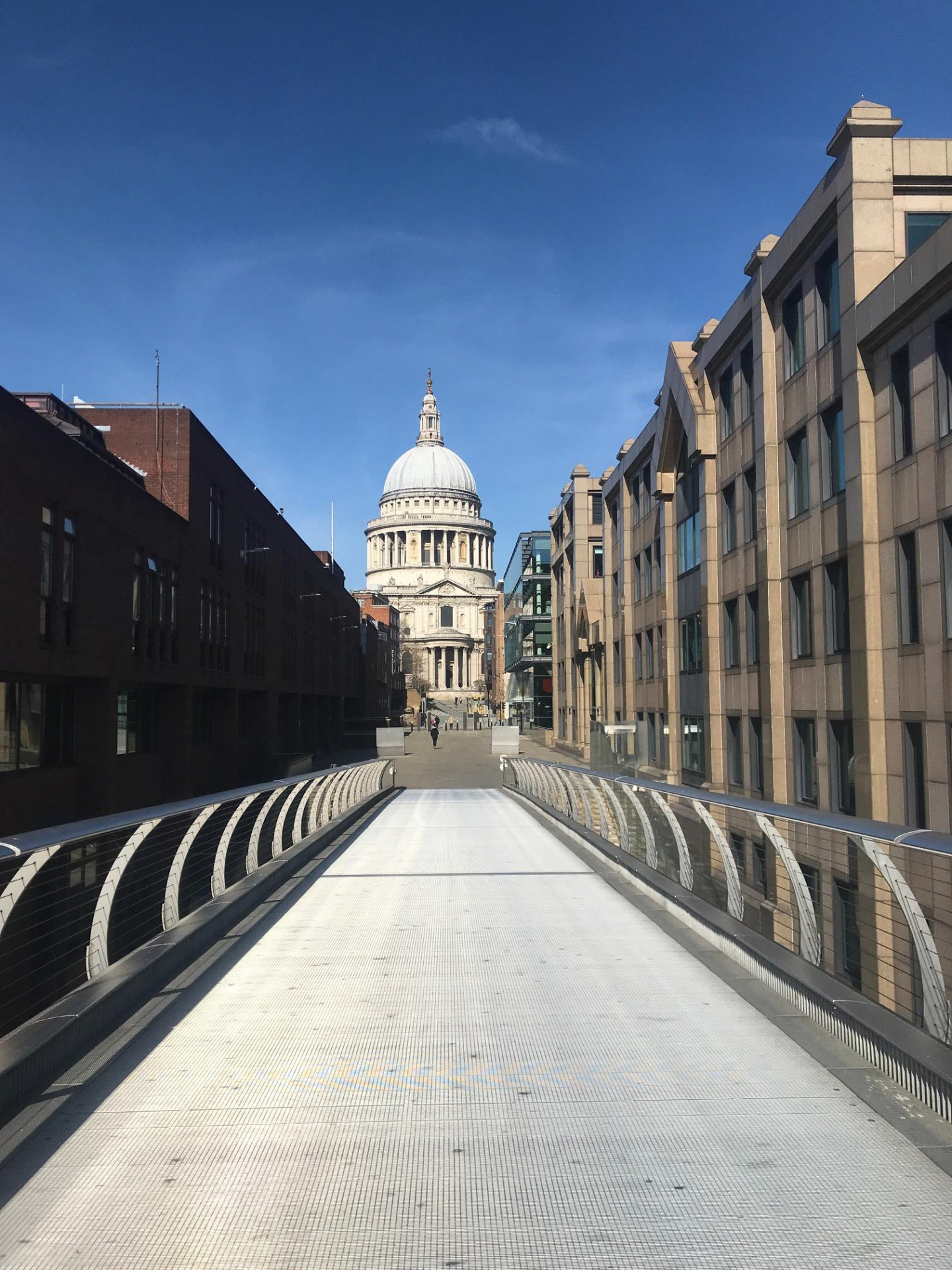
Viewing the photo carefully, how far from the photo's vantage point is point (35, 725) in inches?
997

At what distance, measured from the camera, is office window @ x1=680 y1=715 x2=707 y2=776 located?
29.5 m

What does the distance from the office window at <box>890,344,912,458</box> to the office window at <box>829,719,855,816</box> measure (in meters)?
5.20

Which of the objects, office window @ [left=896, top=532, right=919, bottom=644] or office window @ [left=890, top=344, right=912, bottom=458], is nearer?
office window @ [left=896, top=532, right=919, bottom=644]

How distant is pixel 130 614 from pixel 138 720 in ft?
16.3

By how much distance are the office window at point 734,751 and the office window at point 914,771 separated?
30.3 feet

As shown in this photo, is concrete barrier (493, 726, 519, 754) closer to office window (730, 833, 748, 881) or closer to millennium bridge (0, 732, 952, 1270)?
millennium bridge (0, 732, 952, 1270)

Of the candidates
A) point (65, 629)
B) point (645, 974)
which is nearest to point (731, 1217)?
point (645, 974)

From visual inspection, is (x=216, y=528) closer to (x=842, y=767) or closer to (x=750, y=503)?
(x=750, y=503)

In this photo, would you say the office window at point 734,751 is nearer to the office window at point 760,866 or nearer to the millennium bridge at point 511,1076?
the millennium bridge at point 511,1076

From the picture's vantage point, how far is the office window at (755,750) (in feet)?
81.7

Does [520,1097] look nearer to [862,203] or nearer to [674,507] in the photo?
[862,203]

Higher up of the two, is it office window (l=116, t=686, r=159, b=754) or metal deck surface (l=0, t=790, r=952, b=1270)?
office window (l=116, t=686, r=159, b=754)

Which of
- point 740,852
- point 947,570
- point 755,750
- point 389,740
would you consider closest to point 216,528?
point 389,740

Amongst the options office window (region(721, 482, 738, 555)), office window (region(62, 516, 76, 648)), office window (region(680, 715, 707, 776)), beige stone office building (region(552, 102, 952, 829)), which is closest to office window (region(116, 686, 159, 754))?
office window (region(62, 516, 76, 648))
